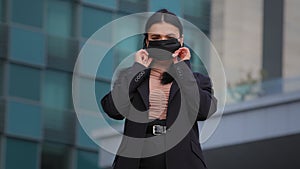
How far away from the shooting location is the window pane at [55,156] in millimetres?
36031

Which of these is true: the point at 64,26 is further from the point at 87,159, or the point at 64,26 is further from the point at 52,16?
the point at 87,159

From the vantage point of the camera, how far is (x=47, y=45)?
120 feet

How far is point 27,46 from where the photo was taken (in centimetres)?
3581

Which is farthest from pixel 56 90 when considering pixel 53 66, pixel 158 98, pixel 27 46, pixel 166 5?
pixel 158 98

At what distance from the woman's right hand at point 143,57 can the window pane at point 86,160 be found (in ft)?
99.4

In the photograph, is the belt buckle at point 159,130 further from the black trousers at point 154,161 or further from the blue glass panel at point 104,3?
the blue glass panel at point 104,3

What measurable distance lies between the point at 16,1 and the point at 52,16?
4.20 feet

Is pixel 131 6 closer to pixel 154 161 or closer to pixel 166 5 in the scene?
pixel 166 5

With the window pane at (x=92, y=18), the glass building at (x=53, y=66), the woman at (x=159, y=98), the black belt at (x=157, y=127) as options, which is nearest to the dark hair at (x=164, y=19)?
the woman at (x=159, y=98)

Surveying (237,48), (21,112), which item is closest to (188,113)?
(21,112)

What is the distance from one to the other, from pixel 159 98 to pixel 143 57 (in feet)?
0.80

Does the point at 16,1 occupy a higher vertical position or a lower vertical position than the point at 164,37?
higher

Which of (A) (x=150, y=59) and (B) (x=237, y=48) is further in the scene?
(B) (x=237, y=48)

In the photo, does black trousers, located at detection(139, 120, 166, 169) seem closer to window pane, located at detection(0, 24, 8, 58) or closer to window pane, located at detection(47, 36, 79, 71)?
window pane, located at detection(0, 24, 8, 58)
